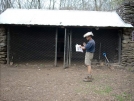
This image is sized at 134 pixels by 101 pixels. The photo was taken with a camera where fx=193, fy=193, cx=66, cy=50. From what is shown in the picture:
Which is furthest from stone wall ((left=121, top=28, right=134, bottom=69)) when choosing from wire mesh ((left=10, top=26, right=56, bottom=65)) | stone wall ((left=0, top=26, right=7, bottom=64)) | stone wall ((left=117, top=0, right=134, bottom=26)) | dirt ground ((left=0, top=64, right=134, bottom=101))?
stone wall ((left=0, top=26, right=7, bottom=64))

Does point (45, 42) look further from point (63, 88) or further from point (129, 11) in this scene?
point (63, 88)

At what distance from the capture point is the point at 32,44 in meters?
10.9

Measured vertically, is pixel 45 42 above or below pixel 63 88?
above

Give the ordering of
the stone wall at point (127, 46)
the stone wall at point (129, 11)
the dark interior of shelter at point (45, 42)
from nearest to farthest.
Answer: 1. the stone wall at point (127, 46)
2. the stone wall at point (129, 11)
3. the dark interior of shelter at point (45, 42)

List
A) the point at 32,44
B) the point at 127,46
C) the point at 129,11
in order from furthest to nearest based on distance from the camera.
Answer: the point at 32,44
the point at 129,11
the point at 127,46

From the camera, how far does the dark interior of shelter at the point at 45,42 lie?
34.9ft

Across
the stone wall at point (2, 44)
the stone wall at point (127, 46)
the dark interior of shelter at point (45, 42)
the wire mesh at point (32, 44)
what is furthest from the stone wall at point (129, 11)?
the stone wall at point (2, 44)

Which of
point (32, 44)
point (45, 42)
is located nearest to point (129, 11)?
point (45, 42)

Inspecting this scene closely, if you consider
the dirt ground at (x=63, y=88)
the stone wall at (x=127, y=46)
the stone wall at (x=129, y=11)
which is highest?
the stone wall at (x=129, y=11)

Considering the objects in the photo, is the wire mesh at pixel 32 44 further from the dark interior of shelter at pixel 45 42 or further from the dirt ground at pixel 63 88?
the dirt ground at pixel 63 88

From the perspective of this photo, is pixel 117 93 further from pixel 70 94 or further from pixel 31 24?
pixel 31 24

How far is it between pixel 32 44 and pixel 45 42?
29.2 inches

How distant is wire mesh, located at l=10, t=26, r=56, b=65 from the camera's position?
1072cm

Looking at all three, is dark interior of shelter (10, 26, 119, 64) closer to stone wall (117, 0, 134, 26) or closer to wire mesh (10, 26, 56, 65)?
wire mesh (10, 26, 56, 65)
